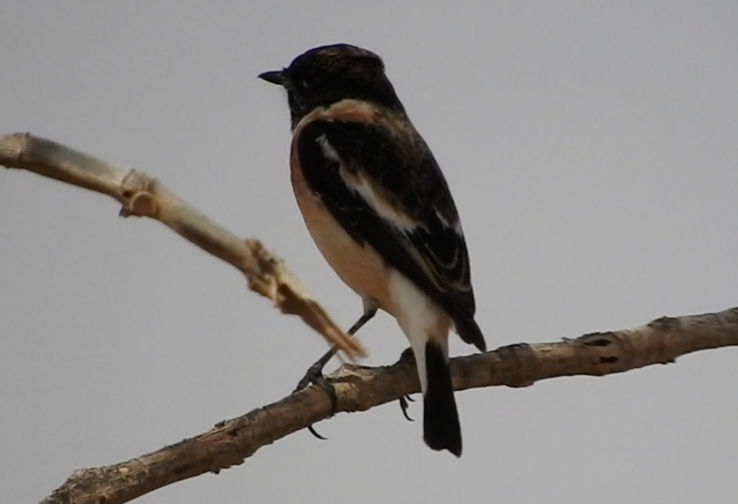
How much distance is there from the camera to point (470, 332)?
409cm

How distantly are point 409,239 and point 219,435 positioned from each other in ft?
4.32

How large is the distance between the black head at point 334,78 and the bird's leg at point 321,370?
1048mm

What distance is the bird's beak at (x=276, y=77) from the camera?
534 centimetres

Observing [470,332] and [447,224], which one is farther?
[447,224]

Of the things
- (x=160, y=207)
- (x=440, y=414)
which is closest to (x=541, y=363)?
(x=440, y=414)

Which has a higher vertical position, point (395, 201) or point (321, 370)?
point (395, 201)

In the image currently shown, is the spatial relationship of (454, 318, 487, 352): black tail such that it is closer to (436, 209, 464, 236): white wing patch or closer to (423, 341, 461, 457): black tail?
(423, 341, 461, 457): black tail

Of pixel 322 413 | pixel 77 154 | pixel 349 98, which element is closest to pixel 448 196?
pixel 349 98

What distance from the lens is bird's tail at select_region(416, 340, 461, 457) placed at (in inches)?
157

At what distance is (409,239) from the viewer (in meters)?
4.40

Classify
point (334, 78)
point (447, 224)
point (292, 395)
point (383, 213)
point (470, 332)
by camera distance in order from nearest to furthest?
point (292, 395) < point (470, 332) < point (383, 213) < point (447, 224) < point (334, 78)

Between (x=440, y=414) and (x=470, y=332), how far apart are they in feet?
1.04

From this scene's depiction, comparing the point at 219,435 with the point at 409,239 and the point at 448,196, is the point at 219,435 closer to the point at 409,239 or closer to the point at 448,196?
the point at 409,239

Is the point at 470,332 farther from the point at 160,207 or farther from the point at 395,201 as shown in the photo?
the point at 160,207
